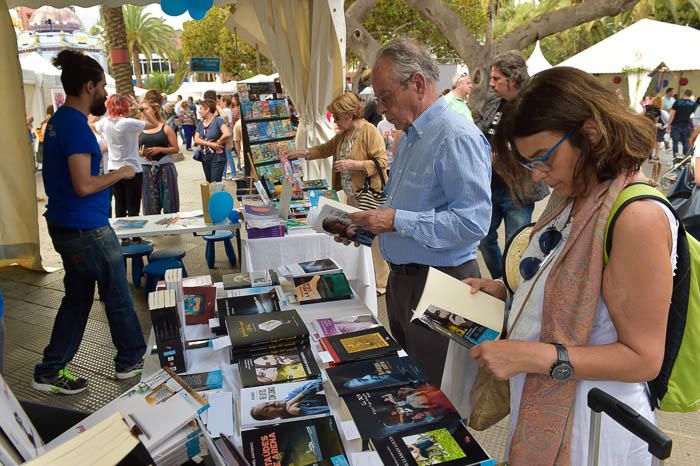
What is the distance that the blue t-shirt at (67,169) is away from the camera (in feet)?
8.33

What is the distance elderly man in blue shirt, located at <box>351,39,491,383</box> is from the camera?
174 centimetres

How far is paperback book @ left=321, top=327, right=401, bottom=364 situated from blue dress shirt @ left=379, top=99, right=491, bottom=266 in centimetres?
35

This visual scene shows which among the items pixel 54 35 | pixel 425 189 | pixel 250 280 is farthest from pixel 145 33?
pixel 425 189

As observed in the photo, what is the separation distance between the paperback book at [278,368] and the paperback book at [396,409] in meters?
0.19

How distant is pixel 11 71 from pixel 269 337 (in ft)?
14.1

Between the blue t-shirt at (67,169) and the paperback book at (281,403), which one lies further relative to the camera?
the blue t-shirt at (67,169)

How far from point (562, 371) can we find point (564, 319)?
113 millimetres

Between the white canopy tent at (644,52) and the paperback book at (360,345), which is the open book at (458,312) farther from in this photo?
the white canopy tent at (644,52)

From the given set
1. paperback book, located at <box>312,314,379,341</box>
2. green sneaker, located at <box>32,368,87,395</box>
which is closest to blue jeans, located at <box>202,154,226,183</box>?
green sneaker, located at <box>32,368,87,395</box>

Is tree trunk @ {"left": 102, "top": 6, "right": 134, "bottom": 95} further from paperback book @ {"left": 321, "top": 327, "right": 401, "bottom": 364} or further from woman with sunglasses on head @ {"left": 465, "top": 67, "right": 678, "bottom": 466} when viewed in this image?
woman with sunglasses on head @ {"left": 465, "top": 67, "right": 678, "bottom": 466}

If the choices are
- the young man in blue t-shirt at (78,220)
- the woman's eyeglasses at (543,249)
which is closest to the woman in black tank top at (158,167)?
the young man in blue t-shirt at (78,220)

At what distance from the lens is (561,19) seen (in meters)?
9.58

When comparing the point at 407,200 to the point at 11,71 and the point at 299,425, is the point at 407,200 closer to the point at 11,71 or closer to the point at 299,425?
the point at 299,425

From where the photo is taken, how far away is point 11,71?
441 centimetres
